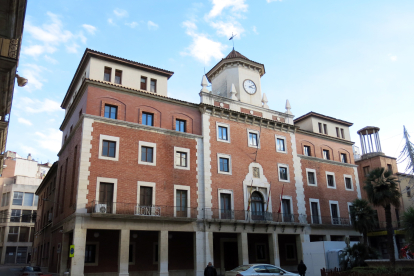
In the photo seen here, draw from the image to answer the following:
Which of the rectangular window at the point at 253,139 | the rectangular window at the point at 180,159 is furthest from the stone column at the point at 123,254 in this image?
the rectangular window at the point at 253,139

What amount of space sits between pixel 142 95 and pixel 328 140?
22.3m

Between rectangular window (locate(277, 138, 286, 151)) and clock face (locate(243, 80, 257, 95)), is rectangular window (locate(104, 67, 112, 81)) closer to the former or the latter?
clock face (locate(243, 80, 257, 95))

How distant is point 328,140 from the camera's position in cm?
4069

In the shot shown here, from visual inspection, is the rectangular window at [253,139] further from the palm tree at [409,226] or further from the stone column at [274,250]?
the palm tree at [409,226]

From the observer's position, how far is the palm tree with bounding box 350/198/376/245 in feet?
108

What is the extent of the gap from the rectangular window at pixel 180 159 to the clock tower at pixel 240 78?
8.57m

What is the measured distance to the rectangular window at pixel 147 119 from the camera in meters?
28.9

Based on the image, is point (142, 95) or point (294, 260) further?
point (294, 260)

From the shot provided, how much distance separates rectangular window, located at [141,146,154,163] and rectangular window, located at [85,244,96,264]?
720 centimetres

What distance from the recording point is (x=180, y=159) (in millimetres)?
29516

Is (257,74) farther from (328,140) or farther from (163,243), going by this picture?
(163,243)

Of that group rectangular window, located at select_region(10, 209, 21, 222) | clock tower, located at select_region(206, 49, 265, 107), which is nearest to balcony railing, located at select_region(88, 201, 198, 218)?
clock tower, located at select_region(206, 49, 265, 107)

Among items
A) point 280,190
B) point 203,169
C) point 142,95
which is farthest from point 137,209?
point 280,190

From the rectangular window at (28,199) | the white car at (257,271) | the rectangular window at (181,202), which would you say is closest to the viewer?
the white car at (257,271)
